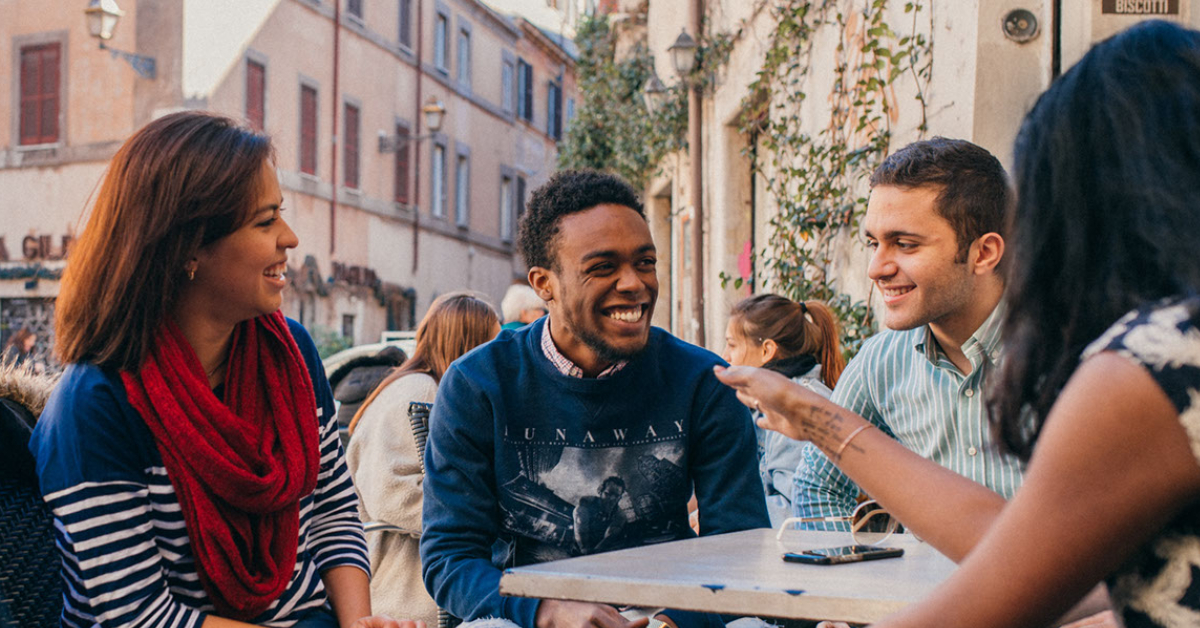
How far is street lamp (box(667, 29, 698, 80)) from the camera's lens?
10.6 m

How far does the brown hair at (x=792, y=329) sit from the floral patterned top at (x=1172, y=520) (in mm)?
3226

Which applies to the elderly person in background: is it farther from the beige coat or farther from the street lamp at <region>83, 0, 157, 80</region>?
the street lamp at <region>83, 0, 157, 80</region>

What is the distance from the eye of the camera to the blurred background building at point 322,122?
1841cm

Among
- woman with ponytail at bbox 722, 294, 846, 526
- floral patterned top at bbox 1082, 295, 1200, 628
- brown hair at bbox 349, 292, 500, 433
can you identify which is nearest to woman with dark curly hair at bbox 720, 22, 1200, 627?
floral patterned top at bbox 1082, 295, 1200, 628

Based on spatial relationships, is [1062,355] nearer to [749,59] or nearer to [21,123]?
[749,59]

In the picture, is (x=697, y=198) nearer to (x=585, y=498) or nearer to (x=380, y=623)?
(x=585, y=498)

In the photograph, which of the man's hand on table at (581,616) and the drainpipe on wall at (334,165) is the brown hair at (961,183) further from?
the drainpipe on wall at (334,165)

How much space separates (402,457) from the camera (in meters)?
4.56

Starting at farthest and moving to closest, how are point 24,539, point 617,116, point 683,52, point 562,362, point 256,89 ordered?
point 256,89, point 617,116, point 683,52, point 562,362, point 24,539

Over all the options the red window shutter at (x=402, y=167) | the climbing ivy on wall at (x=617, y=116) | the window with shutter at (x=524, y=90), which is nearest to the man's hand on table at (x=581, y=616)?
the climbing ivy on wall at (x=617, y=116)

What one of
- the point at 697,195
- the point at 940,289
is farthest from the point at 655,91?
the point at 940,289

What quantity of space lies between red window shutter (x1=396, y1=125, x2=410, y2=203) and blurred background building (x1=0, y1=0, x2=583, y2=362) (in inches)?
1.7

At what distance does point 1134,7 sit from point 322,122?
19.3 metres

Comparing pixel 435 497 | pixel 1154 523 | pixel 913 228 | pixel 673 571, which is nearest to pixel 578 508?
pixel 435 497
